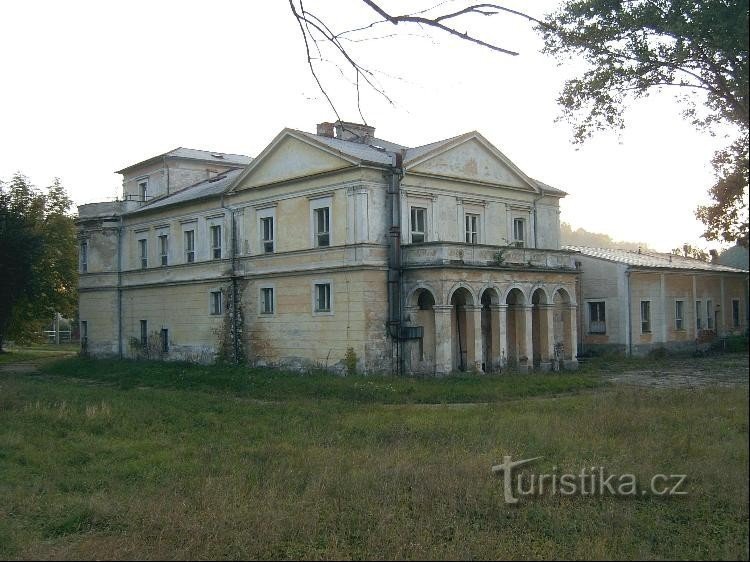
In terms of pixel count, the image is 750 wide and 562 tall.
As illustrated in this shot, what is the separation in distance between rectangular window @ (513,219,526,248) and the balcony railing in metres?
2.74

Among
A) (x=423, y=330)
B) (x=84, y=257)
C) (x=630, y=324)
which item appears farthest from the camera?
(x=84, y=257)

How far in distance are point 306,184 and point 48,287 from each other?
26758 millimetres

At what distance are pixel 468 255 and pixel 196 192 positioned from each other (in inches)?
620

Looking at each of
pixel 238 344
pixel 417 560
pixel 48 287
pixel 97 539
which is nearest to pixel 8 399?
pixel 238 344

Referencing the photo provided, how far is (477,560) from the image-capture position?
646cm

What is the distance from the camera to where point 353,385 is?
22.5m

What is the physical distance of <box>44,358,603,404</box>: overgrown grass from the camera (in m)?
21.1

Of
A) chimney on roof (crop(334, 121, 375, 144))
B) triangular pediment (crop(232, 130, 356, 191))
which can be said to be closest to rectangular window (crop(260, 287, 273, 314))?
triangular pediment (crop(232, 130, 356, 191))

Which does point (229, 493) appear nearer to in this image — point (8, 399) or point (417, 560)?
point (417, 560)

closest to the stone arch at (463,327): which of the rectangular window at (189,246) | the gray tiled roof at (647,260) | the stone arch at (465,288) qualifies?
the stone arch at (465,288)

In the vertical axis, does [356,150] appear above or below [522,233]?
above

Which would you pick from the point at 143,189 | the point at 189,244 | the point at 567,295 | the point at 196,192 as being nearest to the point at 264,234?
the point at 189,244

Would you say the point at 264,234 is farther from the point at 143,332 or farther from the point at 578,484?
the point at 578,484

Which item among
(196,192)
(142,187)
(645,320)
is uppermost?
(142,187)
